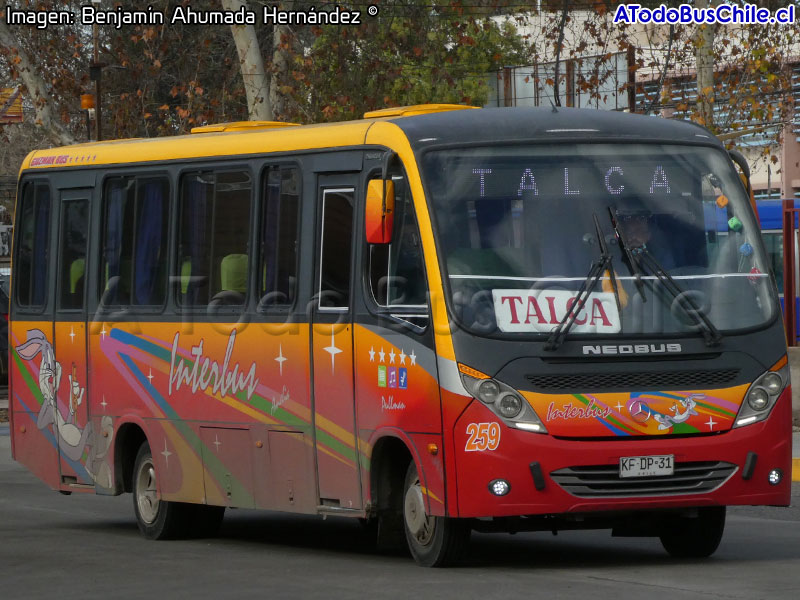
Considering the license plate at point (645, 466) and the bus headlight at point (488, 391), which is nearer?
the bus headlight at point (488, 391)

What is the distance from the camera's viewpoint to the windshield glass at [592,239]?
417 inches

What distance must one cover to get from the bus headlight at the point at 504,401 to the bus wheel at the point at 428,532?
761mm

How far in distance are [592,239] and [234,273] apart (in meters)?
2.91

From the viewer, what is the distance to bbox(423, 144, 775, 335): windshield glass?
1060 centimetres

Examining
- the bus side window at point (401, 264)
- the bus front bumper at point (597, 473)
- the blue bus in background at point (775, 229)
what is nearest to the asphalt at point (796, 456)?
→ the blue bus in background at point (775, 229)

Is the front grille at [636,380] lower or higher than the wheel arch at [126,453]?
higher

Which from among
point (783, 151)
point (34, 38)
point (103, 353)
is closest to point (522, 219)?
point (103, 353)

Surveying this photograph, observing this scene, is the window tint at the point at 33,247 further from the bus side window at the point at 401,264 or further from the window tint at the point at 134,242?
the bus side window at the point at 401,264

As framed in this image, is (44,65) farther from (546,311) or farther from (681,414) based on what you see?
(681,414)

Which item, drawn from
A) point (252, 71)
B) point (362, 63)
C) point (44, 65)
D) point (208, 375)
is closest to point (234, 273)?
point (208, 375)

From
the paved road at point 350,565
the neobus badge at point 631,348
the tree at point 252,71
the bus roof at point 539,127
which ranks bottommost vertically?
the paved road at point 350,565

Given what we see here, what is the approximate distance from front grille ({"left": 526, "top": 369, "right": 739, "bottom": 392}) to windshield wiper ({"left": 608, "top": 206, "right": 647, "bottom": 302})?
457mm

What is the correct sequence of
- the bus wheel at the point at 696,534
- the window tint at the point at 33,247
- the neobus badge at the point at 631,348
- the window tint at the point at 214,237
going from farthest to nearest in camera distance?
1. the window tint at the point at 33,247
2. the window tint at the point at 214,237
3. the bus wheel at the point at 696,534
4. the neobus badge at the point at 631,348

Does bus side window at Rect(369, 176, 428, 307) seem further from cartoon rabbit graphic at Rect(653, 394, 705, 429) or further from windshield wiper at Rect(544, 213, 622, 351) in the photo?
cartoon rabbit graphic at Rect(653, 394, 705, 429)
